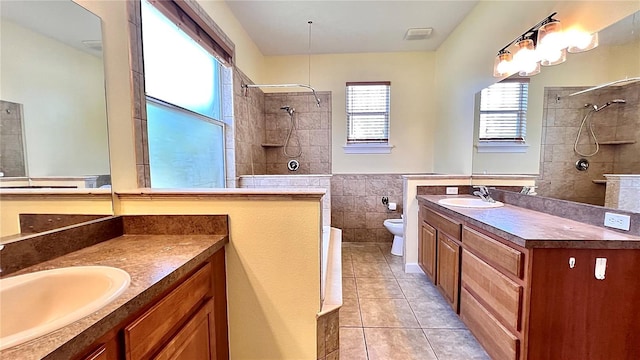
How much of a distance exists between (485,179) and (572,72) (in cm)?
118

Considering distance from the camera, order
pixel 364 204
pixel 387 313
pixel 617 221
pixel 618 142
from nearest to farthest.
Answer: pixel 617 221 → pixel 618 142 → pixel 387 313 → pixel 364 204

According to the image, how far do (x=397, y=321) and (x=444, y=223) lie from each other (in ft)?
2.79

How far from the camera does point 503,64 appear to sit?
2.36 metres

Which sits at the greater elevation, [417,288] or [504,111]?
[504,111]

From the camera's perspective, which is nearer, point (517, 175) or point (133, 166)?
point (133, 166)

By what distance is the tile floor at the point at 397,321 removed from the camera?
1.77 m

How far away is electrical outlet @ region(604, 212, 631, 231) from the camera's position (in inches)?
53.5

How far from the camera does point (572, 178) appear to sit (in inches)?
69.1

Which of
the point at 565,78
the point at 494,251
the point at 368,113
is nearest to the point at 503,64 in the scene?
the point at 565,78

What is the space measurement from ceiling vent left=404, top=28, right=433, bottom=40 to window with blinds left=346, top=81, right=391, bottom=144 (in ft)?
2.37

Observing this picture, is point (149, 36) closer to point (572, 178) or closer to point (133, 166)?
point (133, 166)

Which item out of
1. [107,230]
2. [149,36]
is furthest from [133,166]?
[149,36]

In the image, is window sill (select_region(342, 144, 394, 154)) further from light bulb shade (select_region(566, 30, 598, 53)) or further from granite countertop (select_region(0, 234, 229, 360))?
granite countertop (select_region(0, 234, 229, 360))

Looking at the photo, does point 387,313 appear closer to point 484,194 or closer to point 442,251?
point 442,251
